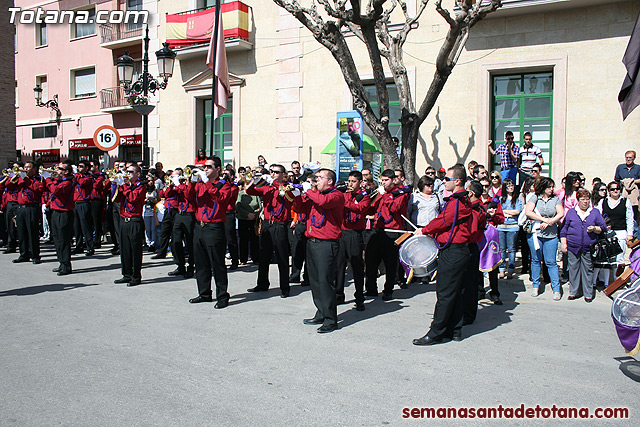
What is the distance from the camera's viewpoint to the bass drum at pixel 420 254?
257 inches

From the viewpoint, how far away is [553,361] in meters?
5.46

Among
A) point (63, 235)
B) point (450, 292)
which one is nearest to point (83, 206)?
point (63, 235)

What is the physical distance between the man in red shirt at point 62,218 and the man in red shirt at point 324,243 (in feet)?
18.6

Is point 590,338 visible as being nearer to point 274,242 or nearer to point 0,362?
point 274,242

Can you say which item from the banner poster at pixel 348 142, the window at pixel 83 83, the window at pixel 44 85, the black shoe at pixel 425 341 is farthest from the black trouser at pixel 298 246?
the window at pixel 44 85

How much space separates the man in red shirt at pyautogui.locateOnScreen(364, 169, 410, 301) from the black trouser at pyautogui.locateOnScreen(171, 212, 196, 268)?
3.65 m

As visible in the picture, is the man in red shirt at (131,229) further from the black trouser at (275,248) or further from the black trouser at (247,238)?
the black trouser at (247,238)

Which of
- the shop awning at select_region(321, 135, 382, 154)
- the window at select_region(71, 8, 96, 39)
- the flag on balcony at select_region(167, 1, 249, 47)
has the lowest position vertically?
the shop awning at select_region(321, 135, 382, 154)

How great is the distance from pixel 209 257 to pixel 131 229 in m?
2.15

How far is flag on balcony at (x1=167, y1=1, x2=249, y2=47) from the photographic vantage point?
59.2ft

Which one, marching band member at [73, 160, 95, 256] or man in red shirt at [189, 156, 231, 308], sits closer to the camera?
man in red shirt at [189, 156, 231, 308]

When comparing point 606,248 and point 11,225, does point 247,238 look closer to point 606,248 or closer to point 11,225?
point 11,225

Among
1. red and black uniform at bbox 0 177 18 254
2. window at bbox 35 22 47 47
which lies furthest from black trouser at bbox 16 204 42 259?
window at bbox 35 22 47 47

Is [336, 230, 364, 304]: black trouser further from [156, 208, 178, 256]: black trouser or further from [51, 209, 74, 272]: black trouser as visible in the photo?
[51, 209, 74, 272]: black trouser
